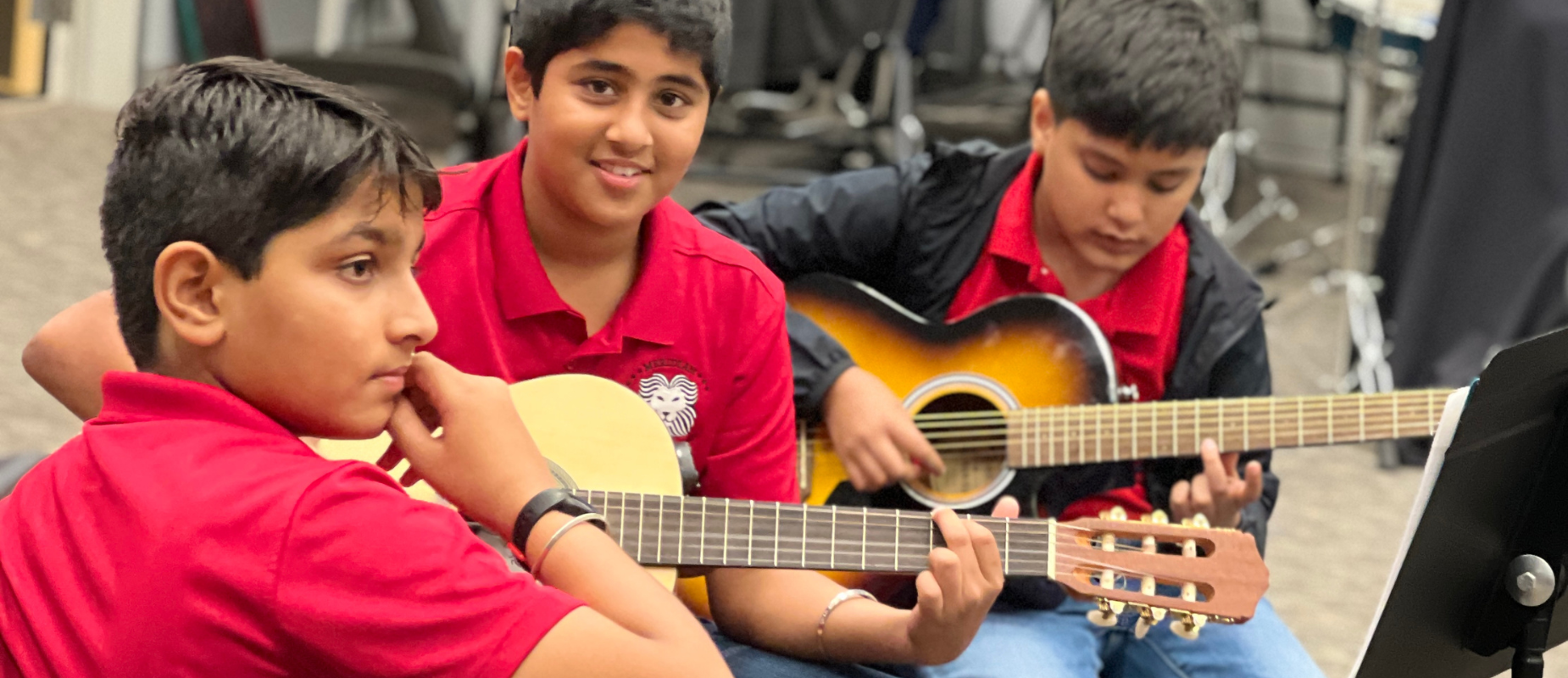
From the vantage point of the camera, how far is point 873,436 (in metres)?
1.95

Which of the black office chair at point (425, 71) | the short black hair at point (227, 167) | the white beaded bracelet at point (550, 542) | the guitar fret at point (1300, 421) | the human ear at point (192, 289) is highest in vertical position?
the short black hair at point (227, 167)

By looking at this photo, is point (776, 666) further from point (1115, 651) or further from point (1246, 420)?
point (1246, 420)

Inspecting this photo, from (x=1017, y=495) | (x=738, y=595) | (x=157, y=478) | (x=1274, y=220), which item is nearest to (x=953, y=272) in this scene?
(x=1017, y=495)

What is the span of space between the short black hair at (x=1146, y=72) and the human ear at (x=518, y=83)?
0.81 metres

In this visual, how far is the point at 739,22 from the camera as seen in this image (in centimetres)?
470

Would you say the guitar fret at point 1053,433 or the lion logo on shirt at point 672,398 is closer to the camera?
the lion logo on shirt at point 672,398

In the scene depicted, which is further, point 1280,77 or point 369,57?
point 1280,77

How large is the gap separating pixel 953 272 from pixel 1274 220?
4.47m

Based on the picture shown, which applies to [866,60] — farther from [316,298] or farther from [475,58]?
[316,298]

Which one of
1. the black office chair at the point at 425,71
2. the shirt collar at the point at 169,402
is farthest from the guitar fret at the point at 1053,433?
the black office chair at the point at 425,71

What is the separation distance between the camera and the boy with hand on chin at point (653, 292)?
1546 mm

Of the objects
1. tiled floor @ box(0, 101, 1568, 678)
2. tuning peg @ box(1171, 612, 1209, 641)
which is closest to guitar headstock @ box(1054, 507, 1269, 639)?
tuning peg @ box(1171, 612, 1209, 641)

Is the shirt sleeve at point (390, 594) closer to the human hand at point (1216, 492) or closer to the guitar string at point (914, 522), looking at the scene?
the guitar string at point (914, 522)

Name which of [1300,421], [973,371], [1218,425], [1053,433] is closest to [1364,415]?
[1300,421]
